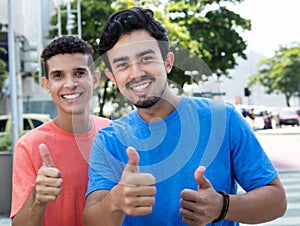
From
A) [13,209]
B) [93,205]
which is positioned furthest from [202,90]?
[13,209]

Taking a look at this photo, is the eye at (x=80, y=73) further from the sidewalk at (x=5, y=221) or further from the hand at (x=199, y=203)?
the sidewalk at (x=5, y=221)

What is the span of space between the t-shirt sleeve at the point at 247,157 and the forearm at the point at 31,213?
687mm

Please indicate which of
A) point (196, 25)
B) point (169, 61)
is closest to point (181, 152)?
point (169, 61)

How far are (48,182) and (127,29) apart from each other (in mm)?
559

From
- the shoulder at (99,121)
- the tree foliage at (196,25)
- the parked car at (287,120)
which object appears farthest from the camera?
the parked car at (287,120)

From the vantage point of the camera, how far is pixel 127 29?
206 cm

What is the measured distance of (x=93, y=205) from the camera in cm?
201

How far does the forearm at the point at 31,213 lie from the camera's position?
217 cm

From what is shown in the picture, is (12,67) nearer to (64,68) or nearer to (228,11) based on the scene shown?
(64,68)

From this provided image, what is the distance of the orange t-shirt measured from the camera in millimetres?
2418

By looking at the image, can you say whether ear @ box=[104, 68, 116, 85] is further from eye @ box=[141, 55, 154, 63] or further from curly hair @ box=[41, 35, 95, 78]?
curly hair @ box=[41, 35, 95, 78]

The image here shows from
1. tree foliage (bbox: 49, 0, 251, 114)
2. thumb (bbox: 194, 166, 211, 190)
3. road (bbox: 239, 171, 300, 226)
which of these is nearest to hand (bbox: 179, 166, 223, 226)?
thumb (bbox: 194, 166, 211, 190)

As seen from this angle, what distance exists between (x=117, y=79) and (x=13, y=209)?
2.53 feet

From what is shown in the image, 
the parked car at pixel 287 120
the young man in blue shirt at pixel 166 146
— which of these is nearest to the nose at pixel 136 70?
the young man in blue shirt at pixel 166 146
